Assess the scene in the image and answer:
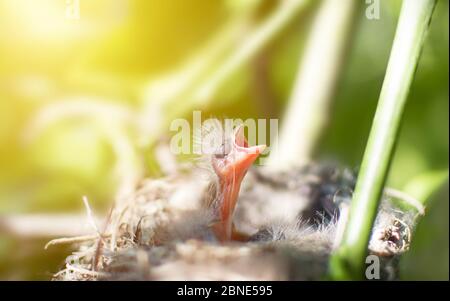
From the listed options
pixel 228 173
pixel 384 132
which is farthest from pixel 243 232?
pixel 384 132

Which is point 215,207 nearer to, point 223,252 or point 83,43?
point 223,252

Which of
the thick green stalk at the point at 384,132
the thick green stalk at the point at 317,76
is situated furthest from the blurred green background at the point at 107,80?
the thick green stalk at the point at 384,132

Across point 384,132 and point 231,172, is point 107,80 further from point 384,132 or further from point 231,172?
point 384,132

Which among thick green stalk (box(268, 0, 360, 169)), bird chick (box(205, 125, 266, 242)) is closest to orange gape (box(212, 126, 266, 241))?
bird chick (box(205, 125, 266, 242))

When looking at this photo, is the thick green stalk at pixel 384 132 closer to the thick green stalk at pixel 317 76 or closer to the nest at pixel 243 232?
the nest at pixel 243 232

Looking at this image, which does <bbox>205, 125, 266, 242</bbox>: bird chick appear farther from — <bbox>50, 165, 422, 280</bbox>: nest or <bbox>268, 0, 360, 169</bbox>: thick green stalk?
<bbox>268, 0, 360, 169</bbox>: thick green stalk

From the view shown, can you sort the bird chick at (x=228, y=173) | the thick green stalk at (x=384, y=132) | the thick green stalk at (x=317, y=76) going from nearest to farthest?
the thick green stalk at (x=384, y=132) < the bird chick at (x=228, y=173) < the thick green stalk at (x=317, y=76)

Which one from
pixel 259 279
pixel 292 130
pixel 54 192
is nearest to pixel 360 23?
pixel 292 130
